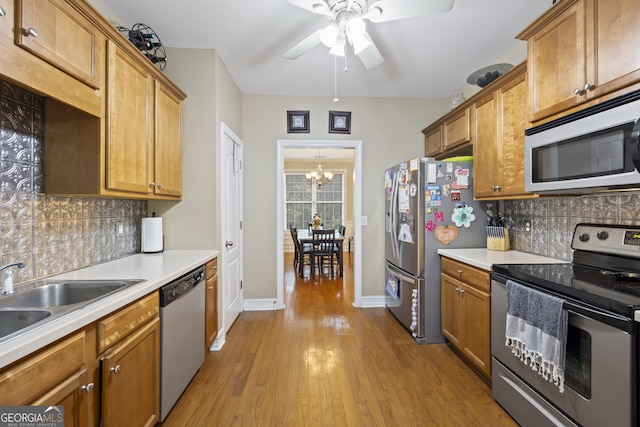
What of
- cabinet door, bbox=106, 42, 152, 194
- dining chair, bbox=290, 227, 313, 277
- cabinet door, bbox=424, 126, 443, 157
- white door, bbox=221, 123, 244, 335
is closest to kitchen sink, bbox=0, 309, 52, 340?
cabinet door, bbox=106, 42, 152, 194

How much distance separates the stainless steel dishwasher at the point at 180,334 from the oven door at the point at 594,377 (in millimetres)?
1996

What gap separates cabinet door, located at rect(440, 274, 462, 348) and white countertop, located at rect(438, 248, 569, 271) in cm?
23

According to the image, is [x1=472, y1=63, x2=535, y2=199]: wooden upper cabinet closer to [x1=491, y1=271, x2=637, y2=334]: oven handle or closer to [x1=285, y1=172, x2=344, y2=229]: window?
[x1=491, y1=271, x2=637, y2=334]: oven handle

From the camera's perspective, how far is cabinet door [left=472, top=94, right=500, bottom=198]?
7.38ft

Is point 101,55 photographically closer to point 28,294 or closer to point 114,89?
point 114,89

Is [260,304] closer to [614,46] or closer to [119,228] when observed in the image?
[119,228]

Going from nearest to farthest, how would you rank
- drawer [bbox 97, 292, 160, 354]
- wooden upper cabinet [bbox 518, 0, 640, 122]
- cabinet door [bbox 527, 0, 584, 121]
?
drawer [bbox 97, 292, 160, 354] < wooden upper cabinet [bbox 518, 0, 640, 122] < cabinet door [bbox 527, 0, 584, 121]

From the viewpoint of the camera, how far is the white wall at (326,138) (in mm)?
3512

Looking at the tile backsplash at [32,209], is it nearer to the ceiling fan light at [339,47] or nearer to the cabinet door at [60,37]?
the cabinet door at [60,37]

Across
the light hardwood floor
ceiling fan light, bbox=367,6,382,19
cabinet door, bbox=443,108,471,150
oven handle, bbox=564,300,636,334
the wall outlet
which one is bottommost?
the light hardwood floor

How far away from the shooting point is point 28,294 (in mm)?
1314

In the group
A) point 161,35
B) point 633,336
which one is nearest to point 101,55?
point 161,35

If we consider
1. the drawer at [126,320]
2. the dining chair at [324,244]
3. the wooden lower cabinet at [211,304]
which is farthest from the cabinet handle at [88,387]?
the dining chair at [324,244]

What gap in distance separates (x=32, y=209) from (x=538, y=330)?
2.64 metres
